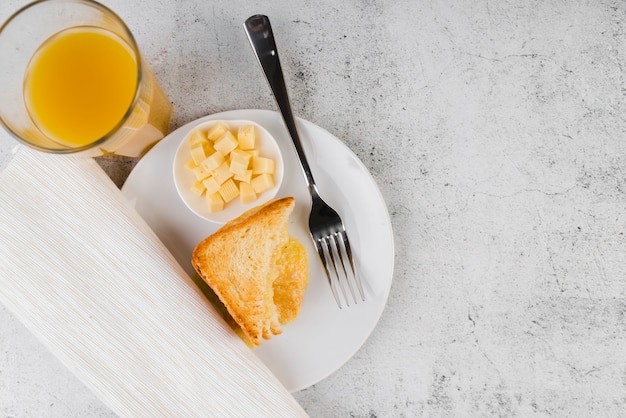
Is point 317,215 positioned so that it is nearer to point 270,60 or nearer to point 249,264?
point 249,264

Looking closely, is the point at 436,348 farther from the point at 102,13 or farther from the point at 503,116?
the point at 102,13

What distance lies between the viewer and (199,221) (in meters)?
1.05

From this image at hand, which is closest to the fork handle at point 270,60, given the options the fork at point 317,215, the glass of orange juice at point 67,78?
the fork at point 317,215

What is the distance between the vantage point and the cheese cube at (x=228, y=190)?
1000mm

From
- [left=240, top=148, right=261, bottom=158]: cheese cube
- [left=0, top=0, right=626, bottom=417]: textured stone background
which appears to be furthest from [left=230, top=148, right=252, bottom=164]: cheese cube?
[left=0, top=0, right=626, bottom=417]: textured stone background

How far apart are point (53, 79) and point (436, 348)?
0.87m

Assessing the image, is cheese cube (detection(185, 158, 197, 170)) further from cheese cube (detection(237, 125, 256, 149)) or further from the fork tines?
the fork tines

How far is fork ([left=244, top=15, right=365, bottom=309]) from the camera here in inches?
40.3

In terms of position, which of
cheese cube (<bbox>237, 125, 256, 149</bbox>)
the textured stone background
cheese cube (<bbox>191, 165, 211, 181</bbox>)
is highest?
cheese cube (<bbox>237, 125, 256, 149</bbox>)

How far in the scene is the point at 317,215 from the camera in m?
1.03

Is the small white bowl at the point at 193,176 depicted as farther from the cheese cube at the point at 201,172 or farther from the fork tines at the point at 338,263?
the fork tines at the point at 338,263

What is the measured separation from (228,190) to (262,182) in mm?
66

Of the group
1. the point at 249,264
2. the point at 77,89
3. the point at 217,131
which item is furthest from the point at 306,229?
the point at 77,89

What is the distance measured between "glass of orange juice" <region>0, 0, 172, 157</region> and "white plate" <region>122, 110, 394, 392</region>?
0.48ft
